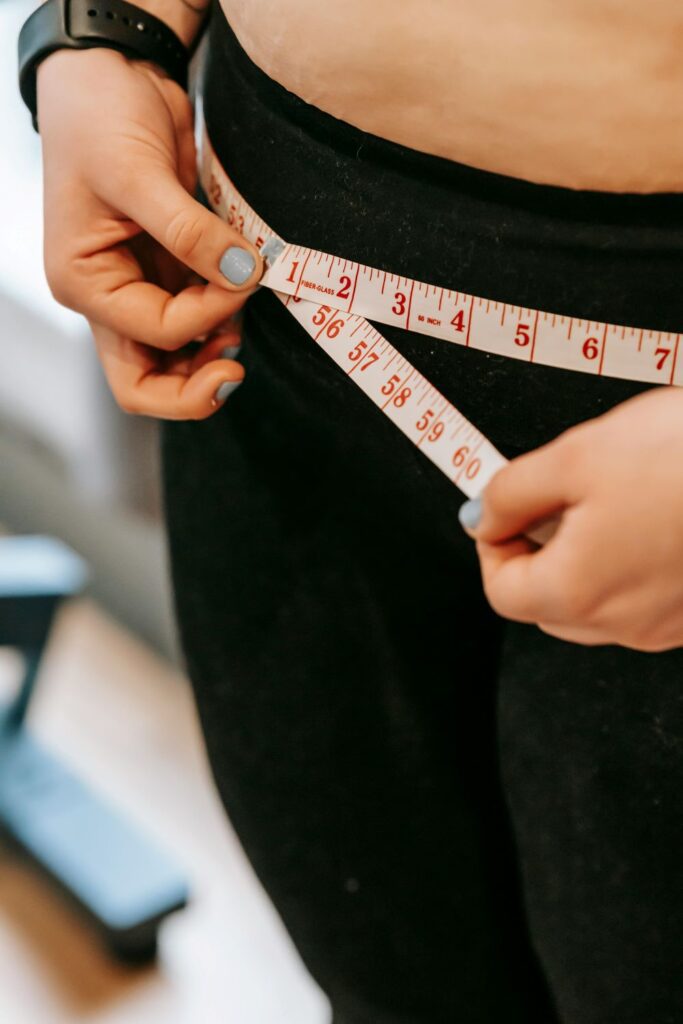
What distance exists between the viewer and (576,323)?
572mm

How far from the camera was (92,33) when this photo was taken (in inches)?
27.8

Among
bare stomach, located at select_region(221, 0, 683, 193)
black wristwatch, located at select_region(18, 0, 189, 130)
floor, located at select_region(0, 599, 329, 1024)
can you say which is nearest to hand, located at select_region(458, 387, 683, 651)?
bare stomach, located at select_region(221, 0, 683, 193)

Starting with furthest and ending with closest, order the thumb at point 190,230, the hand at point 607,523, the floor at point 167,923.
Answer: the floor at point 167,923, the thumb at point 190,230, the hand at point 607,523

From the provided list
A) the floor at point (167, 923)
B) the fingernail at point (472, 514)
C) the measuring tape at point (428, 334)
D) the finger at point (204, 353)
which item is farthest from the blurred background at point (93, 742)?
the fingernail at point (472, 514)

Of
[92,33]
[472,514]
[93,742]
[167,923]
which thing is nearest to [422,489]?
→ [472,514]

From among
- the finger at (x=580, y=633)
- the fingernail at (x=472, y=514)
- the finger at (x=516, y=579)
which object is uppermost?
the fingernail at (x=472, y=514)

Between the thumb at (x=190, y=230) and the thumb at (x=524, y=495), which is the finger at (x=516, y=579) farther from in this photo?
the thumb at (x=190, y=230)

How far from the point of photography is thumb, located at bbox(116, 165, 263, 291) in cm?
65

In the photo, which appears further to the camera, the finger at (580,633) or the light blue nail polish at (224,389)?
the light blue nail polish at (224,389)

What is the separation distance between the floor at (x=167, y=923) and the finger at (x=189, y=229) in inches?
30.7

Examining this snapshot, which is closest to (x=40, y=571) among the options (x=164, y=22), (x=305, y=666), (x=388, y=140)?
(x=305, y=666)

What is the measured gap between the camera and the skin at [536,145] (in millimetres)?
499

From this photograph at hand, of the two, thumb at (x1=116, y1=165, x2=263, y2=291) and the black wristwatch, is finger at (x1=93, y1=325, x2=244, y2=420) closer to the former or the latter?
thumb at (x1=116, y1=165, x2=263, y2=291)

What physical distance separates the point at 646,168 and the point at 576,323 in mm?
83
